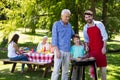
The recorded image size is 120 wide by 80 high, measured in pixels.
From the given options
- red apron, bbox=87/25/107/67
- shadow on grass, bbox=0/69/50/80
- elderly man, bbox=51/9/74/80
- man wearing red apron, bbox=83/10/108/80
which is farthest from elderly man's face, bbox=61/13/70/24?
shadow on grass, bbox=0/69/50/80

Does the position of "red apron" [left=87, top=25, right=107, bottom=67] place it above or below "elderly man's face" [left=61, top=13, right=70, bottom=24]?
below

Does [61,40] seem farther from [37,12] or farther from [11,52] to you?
[37,12]

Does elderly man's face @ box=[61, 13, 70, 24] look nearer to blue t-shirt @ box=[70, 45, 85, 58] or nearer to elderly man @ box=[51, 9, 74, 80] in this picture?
elderly man @ box=[51, 9, 74, 80]

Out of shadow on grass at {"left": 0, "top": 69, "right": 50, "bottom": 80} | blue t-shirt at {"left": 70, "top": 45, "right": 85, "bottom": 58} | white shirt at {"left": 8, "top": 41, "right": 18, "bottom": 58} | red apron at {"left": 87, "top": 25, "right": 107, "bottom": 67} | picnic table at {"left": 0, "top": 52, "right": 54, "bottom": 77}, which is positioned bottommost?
shadow on grass at {"left": 0, "top": 69, "right": 50, "bottom": 80}

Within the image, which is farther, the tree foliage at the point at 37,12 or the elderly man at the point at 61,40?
the tree foliage at the point at 37,12

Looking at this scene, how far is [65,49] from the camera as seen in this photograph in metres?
9.09

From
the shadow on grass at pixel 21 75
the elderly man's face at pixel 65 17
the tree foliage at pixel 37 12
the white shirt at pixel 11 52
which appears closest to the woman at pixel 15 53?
the white shirt at pixel 11 52

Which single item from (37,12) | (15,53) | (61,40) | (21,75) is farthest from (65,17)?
(37,12)

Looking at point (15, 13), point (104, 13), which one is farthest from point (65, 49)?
point (104, 13)

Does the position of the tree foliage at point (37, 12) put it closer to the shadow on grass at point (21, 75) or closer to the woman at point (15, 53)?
the woman at point (15, 53)

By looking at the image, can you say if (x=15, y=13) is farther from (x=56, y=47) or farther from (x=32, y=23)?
(x=56, y=47)

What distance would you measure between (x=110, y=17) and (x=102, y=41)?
1793 centimetres

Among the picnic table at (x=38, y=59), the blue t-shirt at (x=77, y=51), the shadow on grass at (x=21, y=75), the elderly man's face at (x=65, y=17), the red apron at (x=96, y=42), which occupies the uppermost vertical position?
the elderly man's face at (x=65, y=17)

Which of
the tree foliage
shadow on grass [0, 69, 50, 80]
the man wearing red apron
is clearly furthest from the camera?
the tree foliage
